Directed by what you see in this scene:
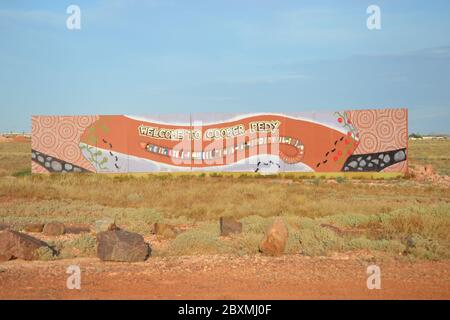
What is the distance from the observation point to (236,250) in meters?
11.1

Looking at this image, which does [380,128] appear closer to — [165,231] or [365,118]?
[365,118]

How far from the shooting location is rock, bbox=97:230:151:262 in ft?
33.3

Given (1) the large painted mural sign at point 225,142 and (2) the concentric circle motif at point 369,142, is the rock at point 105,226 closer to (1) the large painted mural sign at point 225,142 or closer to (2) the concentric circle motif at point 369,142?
(1) the large painted mural sign at point 225,142

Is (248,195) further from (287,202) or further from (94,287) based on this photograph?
(94,287)

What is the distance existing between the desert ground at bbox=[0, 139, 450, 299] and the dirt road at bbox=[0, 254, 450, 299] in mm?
17

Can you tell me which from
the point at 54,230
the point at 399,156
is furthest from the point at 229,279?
the point at 399,156

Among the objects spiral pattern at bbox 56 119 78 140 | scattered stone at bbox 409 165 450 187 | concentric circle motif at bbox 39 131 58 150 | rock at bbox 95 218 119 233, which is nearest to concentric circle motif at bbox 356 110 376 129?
scattered stone at bbox 409 165 450 187

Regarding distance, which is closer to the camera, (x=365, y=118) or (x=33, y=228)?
(x=33, y=228)

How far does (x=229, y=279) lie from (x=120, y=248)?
249 centimetres

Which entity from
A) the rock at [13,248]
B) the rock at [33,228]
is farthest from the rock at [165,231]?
the rock at [13,248]

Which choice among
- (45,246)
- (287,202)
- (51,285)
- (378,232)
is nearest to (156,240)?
(45,246)

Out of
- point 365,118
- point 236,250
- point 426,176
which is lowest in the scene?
point 236,250

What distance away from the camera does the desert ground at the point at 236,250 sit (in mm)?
8109

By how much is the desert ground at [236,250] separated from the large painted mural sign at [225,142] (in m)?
9.80
